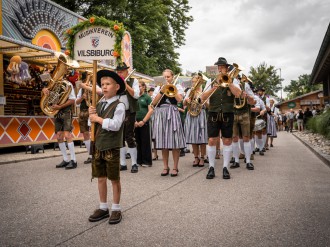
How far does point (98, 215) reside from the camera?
3.69 metres

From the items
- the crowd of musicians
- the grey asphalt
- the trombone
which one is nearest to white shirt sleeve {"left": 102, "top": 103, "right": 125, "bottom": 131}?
the crowd of musicians

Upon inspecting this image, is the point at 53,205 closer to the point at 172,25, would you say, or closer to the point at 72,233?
the point at 72,233

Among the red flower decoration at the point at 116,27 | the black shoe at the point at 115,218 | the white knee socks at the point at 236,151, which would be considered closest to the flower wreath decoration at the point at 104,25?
the red flower decoration at the point at 116,27

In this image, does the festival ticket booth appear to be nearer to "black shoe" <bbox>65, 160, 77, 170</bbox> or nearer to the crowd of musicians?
the crowd of musicians

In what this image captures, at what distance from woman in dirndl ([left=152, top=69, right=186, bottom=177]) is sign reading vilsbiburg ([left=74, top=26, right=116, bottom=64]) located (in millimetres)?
1356

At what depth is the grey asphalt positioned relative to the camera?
3.09 m

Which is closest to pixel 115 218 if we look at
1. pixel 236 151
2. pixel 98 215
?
pixel 98 215

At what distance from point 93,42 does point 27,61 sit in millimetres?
8402

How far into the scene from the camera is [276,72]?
288 ft

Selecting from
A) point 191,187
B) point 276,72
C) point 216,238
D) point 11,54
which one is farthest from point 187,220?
point 276,72

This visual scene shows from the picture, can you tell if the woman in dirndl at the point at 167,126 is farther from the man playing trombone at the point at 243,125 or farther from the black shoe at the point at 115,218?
the black shoe at the point at 115,218

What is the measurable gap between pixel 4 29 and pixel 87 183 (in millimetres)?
8699

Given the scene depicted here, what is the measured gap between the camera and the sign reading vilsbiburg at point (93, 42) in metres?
5.19

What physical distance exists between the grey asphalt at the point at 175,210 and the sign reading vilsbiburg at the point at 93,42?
221cm
